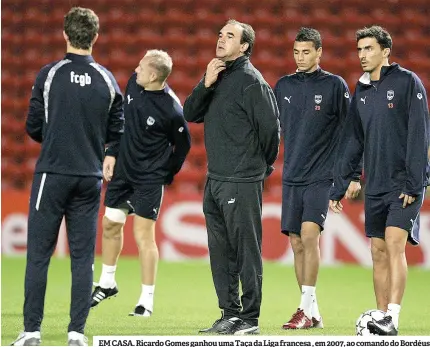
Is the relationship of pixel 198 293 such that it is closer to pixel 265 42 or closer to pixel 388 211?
pixel 388 211

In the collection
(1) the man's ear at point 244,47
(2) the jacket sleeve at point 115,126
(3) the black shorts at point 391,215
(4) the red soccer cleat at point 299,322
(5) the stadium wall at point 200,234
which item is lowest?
(5) the stadium wall at point 200,234

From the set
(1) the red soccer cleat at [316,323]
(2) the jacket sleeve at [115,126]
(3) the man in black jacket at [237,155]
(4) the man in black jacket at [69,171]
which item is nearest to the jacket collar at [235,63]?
(3) the man in black jacket at [237,155]

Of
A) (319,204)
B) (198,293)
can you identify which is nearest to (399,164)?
(319,204)

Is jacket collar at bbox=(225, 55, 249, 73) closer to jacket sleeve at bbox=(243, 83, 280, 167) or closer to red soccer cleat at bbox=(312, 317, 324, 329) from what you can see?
jacket sleeve at bbox=(243, 83, 280, 167)

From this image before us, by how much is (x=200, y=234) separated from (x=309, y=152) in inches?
189

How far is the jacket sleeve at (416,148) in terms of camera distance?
5992 mm

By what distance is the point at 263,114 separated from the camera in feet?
19.8

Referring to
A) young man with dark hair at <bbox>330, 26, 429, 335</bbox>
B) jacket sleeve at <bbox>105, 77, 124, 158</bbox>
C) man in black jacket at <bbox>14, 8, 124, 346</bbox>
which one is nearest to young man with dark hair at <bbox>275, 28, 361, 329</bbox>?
young man with dark hair at <bbox>330, 26, 429, 335</bbox>

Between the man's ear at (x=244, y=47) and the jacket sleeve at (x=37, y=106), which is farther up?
the man's ear at (x=244, y=47)

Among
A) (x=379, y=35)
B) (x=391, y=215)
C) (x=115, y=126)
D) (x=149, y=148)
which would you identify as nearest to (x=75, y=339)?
(x=115, y=126)

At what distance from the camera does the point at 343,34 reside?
1439 cm

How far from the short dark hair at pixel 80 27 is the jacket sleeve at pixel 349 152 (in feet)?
6.11

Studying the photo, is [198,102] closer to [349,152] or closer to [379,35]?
[349,152]

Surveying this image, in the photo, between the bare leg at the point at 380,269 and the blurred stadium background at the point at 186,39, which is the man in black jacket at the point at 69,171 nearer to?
the bare leg at the point at 380,269
